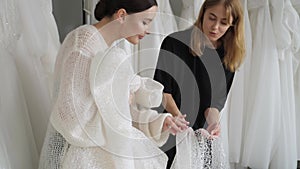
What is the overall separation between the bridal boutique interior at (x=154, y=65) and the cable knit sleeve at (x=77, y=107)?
0.41 feet

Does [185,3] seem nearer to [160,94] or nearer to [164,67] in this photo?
[164,67]

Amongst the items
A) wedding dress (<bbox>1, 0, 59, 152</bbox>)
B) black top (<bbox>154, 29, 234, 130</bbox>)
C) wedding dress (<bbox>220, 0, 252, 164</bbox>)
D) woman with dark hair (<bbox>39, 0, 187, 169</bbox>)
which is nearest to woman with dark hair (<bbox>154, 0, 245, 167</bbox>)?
black top (<bbox>154, 29, 234, 130</bbox>)

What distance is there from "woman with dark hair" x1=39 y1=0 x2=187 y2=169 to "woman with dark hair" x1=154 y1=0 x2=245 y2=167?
0.12m

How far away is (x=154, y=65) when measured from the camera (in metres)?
0.73

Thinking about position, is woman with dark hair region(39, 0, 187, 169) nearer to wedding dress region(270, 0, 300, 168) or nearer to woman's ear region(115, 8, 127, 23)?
woman's ear region(115, 8, 127, 23)

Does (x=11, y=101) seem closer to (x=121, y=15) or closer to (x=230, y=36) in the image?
(x=121, y=15)

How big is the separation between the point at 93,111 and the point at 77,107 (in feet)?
0.09

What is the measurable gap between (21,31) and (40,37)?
0.04m

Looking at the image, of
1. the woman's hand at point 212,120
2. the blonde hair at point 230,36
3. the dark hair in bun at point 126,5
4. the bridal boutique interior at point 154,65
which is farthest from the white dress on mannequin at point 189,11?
Answer: the dark hair in bun at point 126,5

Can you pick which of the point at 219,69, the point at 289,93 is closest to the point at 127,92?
the point at 219,69

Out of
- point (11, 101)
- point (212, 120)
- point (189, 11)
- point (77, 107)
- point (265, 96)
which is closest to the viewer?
point (77, 107)

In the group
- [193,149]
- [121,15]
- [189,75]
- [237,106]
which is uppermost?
[121,15]

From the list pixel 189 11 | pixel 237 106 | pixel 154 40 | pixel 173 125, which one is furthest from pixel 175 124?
pixel 237 106

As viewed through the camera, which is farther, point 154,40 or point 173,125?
point 154,40
